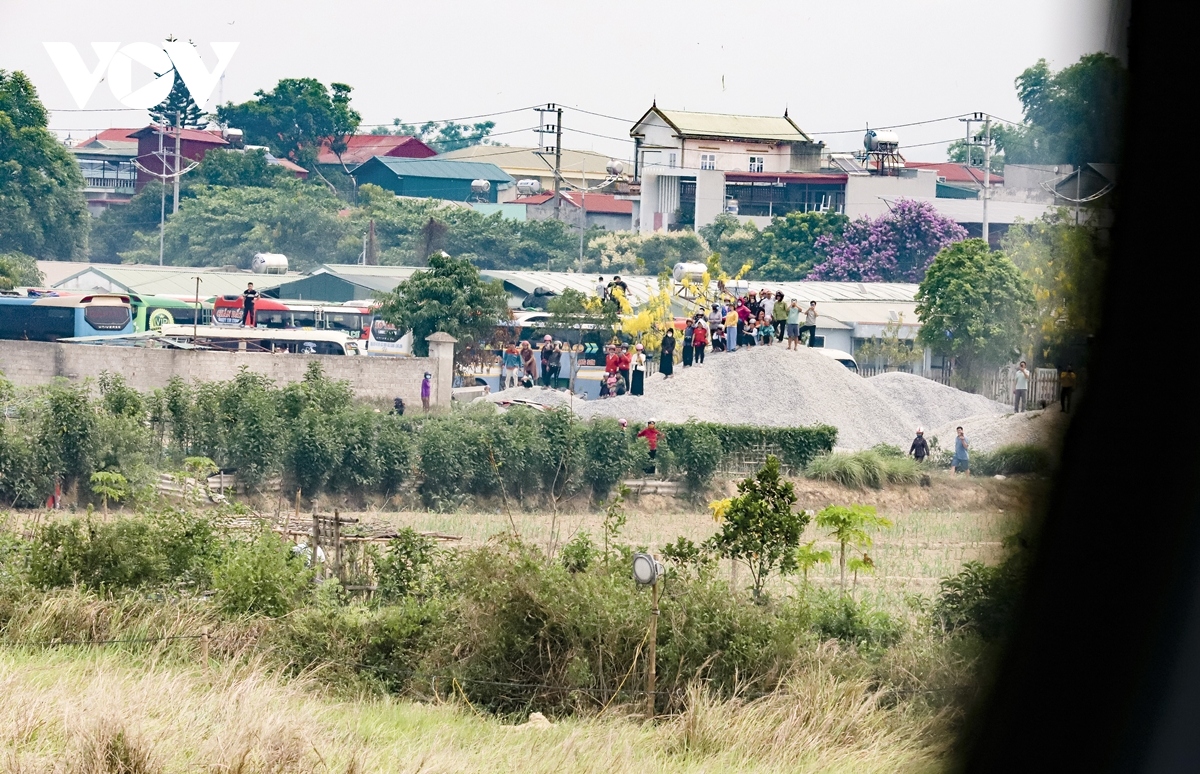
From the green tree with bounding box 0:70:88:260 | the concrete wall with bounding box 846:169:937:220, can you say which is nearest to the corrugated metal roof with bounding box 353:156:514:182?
the green tree with bounding box 0:70:88:260

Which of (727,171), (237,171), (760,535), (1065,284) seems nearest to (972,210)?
(727,171)

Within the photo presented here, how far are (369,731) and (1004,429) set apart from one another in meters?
19.8

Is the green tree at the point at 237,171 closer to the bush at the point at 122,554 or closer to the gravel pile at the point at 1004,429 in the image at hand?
the gravel pile at the point at 1004,429

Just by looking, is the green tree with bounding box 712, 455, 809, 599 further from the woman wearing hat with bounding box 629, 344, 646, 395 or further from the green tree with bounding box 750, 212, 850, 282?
the green tree with bounding box 750, 212, 850, 282

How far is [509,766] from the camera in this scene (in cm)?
891

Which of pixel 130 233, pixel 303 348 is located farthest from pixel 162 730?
pixel 130 233

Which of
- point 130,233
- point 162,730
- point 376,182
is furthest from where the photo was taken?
point 376,182

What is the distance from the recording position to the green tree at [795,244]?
52094 mm

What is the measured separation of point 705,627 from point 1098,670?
3125 mm

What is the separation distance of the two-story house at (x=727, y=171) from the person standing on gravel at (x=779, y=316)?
29.9 m

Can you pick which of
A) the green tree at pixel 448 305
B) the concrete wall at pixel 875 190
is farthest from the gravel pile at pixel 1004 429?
the concrete wall at pixel 875 190

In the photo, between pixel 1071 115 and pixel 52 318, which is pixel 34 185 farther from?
pixel 1071 115

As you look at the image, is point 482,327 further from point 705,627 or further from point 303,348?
point 705,627

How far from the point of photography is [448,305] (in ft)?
→ 107
